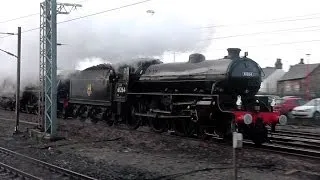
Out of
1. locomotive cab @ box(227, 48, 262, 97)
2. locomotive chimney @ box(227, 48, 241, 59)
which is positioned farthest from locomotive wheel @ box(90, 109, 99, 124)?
locomotive cab @ box(227, 48, 262, 97)

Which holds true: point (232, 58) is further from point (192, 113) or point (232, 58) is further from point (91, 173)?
point (91, 173)

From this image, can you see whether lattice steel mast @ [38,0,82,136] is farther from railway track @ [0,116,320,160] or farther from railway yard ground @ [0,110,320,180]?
railway track @ [0,116,320,160]

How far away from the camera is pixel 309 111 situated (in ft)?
84.7

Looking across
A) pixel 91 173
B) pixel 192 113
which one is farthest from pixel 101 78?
pixel 91 173

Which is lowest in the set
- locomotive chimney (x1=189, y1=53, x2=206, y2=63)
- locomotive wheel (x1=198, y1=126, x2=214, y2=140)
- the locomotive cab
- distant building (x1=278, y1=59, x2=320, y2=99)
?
locomotive wheel (x1=198, y1=126, x2=214, y2=140)

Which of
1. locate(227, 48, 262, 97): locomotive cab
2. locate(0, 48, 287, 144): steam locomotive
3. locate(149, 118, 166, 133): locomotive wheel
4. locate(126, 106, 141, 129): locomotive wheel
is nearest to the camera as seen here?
locate(0, 48, 287, 144): steam locomotive

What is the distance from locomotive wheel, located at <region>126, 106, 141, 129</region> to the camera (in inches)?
737

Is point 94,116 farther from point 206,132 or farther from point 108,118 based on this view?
point 206,132

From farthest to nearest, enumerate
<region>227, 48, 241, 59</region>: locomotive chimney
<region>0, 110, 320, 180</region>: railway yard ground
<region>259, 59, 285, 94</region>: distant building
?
<region>259, 59, 285, 94</region>: distant building < <region>227, 48, 241, 59</region>: locomotive chimney < <region>0, 110, 320, 180</region>: railway yard ground

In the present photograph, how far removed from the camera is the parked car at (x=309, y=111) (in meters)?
25.8

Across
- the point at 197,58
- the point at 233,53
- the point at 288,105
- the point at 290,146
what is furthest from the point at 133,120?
the point at 288,105

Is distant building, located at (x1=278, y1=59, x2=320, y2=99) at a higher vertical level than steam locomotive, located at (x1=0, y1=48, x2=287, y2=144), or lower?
higher

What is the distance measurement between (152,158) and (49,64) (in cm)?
629

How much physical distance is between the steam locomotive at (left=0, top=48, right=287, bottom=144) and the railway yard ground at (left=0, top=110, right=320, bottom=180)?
29.3 inches
